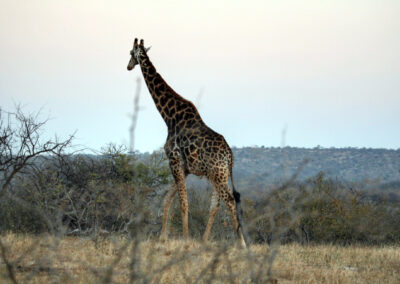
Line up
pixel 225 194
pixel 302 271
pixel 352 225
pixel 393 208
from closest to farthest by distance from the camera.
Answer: pixel 302 271 < pixel 225 194 < pixel 352 225 < pixel 393 208

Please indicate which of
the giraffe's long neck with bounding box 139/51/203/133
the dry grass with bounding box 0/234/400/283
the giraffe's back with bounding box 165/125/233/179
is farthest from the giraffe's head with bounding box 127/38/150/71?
the dry grass with bounding box 0/234/400/283

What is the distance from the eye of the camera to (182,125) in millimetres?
10000

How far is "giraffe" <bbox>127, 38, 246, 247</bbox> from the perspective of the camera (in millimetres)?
9328

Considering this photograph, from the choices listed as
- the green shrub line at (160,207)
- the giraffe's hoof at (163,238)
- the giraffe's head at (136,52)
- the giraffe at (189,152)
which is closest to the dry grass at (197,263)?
the giraffe's hoof at (163,238)

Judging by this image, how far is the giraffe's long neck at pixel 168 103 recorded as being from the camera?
10.0 meters

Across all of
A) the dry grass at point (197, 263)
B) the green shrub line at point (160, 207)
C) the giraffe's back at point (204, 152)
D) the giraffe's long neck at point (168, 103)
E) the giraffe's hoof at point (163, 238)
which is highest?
the giraffe's long neck at point (168, 103)

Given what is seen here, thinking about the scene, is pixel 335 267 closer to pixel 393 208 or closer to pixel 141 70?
pixel 141 70

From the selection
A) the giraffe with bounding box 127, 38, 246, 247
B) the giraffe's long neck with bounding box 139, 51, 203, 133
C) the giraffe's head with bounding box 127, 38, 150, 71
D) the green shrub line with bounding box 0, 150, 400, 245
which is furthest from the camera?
the green shrub line with bounding box 0, 150, 400, 245

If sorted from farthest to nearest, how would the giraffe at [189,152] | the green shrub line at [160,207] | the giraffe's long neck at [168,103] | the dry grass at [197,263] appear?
the green shrub line at [160,207] → the giraffe's long neck at [168,103] → the giraffe at [189,152] → the dry grass at [197,263]

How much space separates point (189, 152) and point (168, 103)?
1.22m

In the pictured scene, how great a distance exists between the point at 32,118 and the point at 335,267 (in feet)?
17.8

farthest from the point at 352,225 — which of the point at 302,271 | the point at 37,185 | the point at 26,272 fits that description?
the point at 26,272

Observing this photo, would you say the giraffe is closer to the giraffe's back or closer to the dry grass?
the giraffe's back

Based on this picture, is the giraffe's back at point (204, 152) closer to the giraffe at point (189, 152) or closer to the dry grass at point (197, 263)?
the giraffe at point (189, 152)
